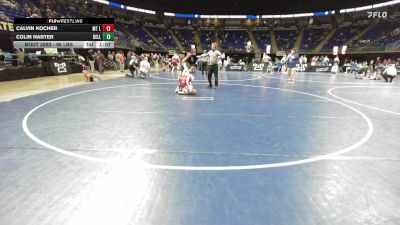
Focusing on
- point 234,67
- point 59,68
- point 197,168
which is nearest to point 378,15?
point 234,67

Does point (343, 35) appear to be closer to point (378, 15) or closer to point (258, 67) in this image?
point (378, 15)

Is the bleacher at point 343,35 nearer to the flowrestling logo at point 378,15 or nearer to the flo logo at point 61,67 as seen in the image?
the flowrestling logo at point 378,15

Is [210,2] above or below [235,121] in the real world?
above

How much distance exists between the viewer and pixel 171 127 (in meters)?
6.07

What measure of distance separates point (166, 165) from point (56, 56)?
21.9m

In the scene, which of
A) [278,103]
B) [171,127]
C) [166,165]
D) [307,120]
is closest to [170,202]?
[166,165]

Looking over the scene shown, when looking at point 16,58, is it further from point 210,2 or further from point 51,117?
point 210,2

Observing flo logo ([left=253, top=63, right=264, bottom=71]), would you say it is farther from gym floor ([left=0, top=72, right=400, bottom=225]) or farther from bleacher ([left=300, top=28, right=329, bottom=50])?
gym floor ([left=0, top=72, right=400, bottom=225])
